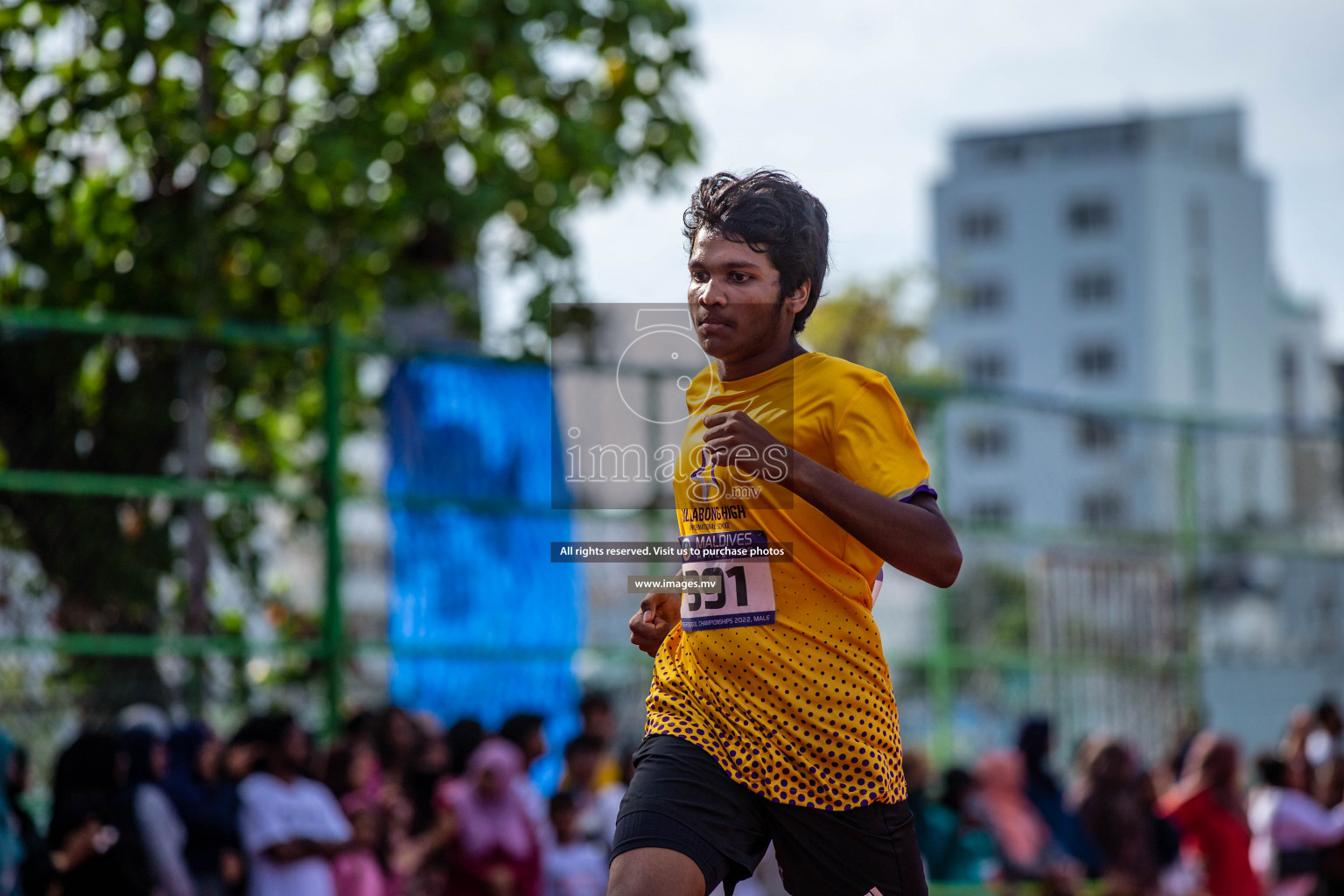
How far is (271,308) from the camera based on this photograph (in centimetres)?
1025

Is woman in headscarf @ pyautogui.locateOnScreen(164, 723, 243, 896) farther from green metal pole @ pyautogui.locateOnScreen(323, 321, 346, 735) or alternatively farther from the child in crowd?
the child in crowd

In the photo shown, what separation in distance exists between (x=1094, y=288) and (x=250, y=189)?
213 ft

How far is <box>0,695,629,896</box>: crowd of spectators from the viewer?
708cm

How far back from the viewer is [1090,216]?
7200 cm

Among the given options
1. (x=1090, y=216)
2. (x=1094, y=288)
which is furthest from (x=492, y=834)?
(x=1090, y=216)

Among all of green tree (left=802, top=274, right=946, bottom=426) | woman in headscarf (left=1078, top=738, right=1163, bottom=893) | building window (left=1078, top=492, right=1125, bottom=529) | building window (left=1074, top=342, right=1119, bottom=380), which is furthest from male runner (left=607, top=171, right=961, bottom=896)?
building window (left=1074, top=342, right=1119, bottom=380)

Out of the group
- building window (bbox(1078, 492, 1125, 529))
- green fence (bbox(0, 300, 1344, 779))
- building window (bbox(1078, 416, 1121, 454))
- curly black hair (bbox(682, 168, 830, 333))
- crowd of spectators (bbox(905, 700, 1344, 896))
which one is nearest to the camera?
curly black hair (bbox(682, 168, 830, 333))

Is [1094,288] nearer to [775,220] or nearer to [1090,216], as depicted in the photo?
[1090,216]

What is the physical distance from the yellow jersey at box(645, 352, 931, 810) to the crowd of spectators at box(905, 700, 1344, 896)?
654 cm

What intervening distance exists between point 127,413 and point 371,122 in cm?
214

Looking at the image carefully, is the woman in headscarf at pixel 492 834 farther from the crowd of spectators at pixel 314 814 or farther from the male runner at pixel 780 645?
the male runner at pixel 780 645

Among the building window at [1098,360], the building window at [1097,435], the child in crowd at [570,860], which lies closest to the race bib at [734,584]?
the child in crowd at [570,860]

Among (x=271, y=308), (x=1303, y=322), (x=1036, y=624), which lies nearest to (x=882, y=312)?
(x=1036, y=624)

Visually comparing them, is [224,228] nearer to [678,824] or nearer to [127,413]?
[127,413]
